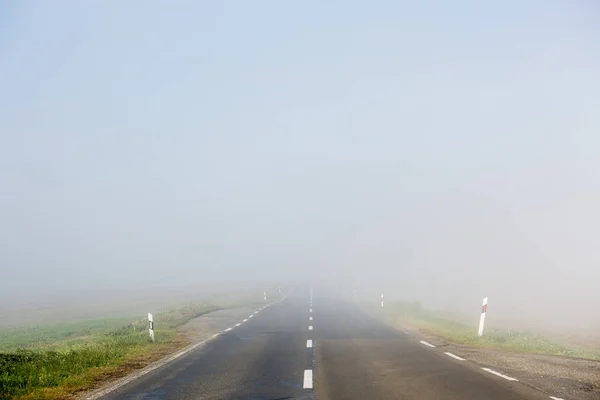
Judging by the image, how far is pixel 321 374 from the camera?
10.9 metres

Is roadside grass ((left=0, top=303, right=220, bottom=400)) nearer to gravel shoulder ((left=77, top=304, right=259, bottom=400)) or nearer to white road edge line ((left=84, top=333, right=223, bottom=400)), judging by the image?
gravel shoulder ((left=77, top=304, right=259, bottom=400))

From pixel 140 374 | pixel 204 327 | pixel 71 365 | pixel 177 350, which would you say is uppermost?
pixel 71 365

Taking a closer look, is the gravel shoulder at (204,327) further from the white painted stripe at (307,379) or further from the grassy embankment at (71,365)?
the white painted stripe at (307,379)

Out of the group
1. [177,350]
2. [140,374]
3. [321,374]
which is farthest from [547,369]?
[177,350]

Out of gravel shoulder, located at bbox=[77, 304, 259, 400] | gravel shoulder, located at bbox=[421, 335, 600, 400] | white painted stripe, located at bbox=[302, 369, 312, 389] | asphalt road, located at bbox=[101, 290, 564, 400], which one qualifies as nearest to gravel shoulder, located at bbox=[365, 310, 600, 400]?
gravel shoulder, located at bbox=[421, 335, 600, 400]

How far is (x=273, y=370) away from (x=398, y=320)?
1755cm

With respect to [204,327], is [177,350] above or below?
above

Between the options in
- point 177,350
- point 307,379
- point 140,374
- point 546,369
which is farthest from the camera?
point 177,350

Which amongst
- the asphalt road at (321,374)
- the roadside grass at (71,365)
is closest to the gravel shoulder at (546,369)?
the asphalt road at (321,374)

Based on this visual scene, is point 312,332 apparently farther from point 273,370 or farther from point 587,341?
point 587,341

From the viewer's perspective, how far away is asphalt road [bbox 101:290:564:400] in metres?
8.89

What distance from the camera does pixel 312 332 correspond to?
67.0ft

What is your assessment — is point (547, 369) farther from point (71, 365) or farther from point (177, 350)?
point (71, 365)

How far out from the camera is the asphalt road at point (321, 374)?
8891 mm
